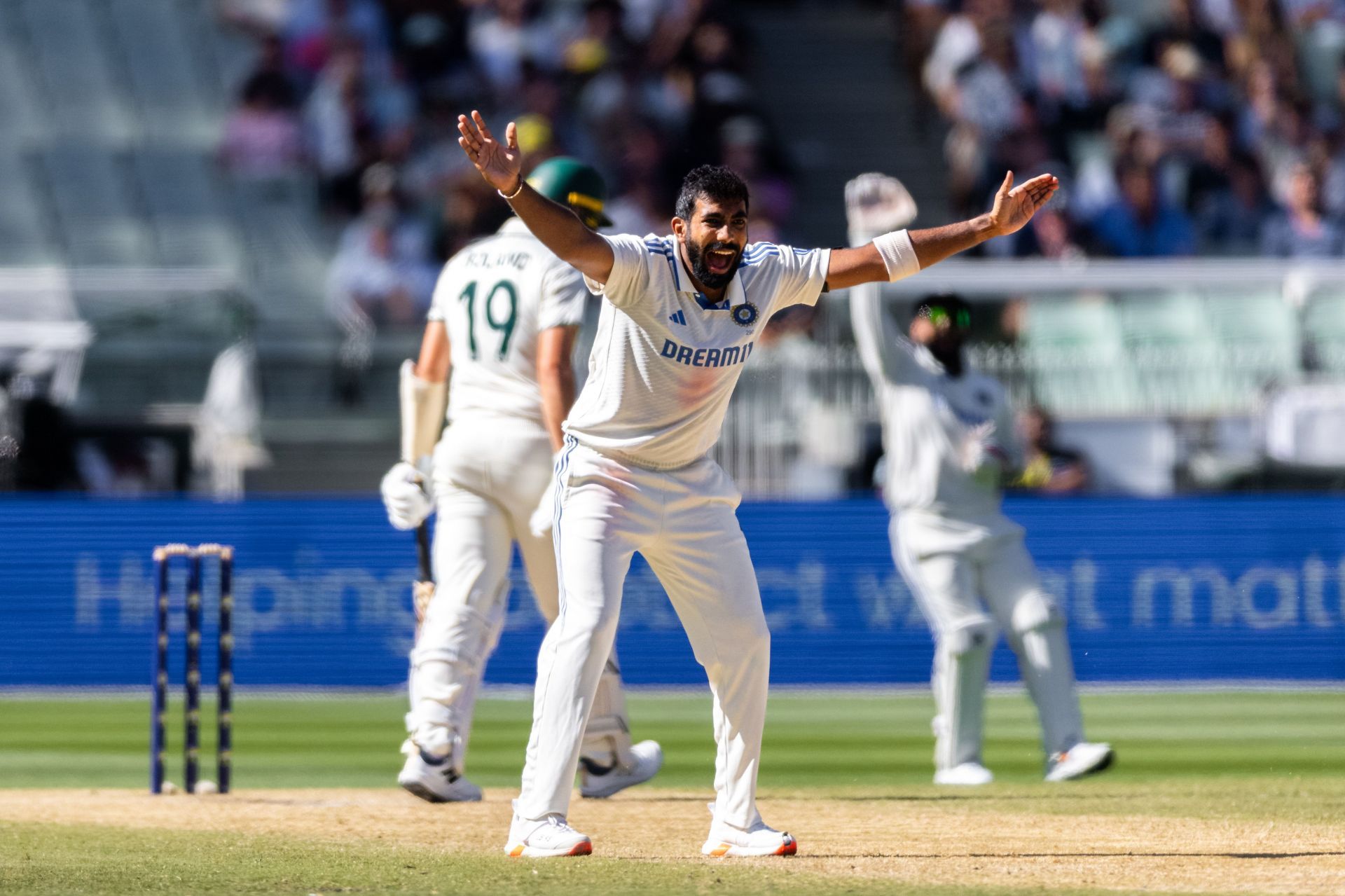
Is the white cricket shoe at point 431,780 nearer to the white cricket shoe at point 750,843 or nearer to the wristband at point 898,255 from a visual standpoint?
the white cricket shoe at point 750,843

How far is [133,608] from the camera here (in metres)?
14.4

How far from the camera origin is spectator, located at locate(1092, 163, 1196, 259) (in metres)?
19.5

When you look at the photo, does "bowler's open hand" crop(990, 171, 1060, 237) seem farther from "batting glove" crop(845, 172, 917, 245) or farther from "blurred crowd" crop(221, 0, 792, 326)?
"blurred crowd" crop(221, 0, 792, 326)

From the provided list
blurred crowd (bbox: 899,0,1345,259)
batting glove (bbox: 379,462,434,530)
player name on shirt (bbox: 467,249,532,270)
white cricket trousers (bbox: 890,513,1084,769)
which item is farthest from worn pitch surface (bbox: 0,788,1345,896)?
blurred crowd (bbox: 899,0,1345,259)

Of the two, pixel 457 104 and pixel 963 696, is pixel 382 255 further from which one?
pixel 963 696

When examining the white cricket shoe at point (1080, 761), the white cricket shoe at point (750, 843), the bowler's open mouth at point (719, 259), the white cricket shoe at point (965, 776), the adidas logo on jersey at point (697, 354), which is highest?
the bowler's open mouth at point (719, 259)

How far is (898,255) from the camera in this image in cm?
626

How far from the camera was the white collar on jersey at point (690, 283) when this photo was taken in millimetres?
6090

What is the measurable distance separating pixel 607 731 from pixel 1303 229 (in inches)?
517

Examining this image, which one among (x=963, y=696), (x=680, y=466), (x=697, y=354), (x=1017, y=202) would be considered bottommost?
(x=963, y=696)

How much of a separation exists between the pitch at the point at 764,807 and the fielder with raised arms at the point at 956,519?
0.35 metres

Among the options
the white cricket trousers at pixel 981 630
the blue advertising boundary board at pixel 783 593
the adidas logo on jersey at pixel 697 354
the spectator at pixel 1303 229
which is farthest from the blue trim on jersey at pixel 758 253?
the spectator at pixel 1303 229

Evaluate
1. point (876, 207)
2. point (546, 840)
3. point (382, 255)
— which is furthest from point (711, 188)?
point (382, 255)

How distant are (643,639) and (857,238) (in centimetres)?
575
